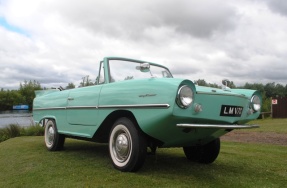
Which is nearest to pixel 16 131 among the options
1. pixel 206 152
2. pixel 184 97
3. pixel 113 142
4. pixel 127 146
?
pixel 113 142

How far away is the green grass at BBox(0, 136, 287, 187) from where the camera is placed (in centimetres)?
387

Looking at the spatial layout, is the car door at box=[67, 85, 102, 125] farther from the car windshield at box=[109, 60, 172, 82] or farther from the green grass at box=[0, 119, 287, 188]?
the green grass at box=[0, 119, 287, 188]

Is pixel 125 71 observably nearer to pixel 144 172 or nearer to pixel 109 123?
pixel 109 123

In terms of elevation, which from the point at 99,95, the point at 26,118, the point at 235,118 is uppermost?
the point at 99,95

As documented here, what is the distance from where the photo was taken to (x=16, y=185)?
12.9 ft

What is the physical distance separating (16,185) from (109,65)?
7.93 feet

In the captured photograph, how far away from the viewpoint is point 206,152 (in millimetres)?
5211

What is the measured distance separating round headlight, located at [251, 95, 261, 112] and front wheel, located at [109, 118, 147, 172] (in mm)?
1711

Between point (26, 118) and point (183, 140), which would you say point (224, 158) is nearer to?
point (183, 140)

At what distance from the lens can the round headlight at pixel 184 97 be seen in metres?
3.67

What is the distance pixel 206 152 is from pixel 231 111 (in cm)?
124

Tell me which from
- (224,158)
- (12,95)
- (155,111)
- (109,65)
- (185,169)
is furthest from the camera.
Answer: (12,95)

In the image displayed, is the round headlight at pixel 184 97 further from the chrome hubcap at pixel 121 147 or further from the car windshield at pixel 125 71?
the car windshield at pixel 125 71

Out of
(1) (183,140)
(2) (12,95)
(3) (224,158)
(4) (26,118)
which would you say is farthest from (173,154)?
(2) (12,95)
